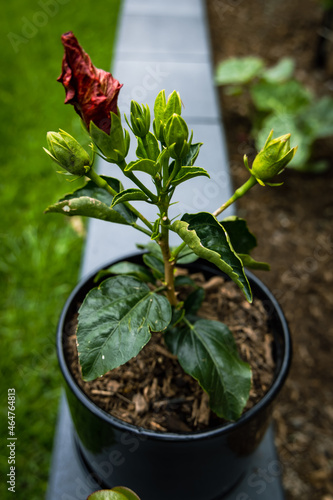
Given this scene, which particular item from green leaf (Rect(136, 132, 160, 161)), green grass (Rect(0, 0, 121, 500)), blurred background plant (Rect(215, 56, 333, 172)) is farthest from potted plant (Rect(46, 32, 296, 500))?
blurred background plant (Rect(215, 56, 333, 172))

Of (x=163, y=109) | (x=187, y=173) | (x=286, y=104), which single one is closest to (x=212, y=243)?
(x=187, y=173)

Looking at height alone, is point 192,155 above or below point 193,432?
above

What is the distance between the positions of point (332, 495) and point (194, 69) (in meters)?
1.88

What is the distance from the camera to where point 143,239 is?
1644 millimetres

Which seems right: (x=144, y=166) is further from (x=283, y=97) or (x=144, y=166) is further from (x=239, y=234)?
(x=283, y=97)

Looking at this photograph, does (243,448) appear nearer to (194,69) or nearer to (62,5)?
(194,69)

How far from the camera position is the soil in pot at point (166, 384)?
A: 3.06 feet

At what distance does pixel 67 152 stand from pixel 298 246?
1.49 metres

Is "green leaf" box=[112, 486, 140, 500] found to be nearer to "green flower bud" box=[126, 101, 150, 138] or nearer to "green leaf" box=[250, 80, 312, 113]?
"green flower bud" box=[126, 101, 150, 138]

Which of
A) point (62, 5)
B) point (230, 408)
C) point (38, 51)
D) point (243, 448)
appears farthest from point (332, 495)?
point (62, 5)

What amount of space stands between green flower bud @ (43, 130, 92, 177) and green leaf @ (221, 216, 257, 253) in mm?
268

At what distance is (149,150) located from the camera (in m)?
0.74

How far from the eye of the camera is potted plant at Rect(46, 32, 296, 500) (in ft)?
2.28

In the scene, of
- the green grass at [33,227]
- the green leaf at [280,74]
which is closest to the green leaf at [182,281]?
the green grass at [33,227]
